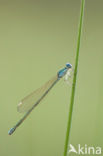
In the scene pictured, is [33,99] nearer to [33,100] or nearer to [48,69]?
[33,100]

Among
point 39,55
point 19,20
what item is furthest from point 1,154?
point 19,20

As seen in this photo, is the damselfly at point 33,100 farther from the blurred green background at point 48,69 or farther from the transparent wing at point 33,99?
the blurred green background at point 48,69

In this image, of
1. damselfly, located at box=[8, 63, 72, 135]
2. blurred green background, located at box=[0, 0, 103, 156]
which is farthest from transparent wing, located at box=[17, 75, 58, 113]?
blurred green background, located at box=[0, 0, 103, 156]

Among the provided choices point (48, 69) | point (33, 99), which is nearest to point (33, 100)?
point (33, 99)

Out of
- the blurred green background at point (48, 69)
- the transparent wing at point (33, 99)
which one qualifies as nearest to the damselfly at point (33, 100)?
the transparent wing at point (33, 99)

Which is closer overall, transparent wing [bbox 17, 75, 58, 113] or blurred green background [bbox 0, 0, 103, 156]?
transparent wing [bbox 17, 75, 58, 113]

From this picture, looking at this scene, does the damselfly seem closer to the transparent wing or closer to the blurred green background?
the transparent wing

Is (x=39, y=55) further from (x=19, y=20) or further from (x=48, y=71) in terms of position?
(x=19, y=20)

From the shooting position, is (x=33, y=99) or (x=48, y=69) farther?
(x=48, y=69)
